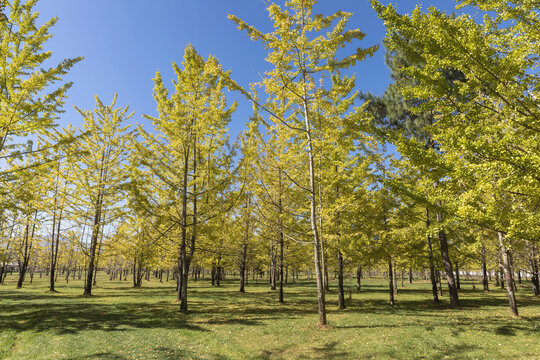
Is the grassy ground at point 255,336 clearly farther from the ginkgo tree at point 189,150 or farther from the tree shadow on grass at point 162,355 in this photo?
the ginkgo tree at point 189,150

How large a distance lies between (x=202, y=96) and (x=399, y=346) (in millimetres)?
13372

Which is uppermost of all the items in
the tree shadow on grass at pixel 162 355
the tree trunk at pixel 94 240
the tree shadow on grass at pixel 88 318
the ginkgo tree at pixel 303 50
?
the ginkgo tree at pixel 303 50

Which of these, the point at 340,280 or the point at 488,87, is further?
the point at 340,280

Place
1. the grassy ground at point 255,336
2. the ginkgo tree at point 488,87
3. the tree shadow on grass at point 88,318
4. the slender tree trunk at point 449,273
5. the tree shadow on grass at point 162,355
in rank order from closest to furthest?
the ginkgo tree at point 488,87 < the tree shadow on grass at point 162,355 < the grassy ground at point 255,336 < the tree shadow on grass at point 88,318 < the slender tree trunk at point 449,273

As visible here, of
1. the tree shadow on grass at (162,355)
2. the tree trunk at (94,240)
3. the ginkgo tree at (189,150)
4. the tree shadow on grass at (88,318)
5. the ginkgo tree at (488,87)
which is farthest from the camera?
Answer: the tree trunk at (94,240)

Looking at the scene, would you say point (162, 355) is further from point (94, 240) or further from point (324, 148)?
point (94, 240)

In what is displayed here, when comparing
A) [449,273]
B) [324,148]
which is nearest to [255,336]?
[324,148]

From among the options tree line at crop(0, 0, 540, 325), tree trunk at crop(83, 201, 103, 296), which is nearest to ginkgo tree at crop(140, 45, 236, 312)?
tree line at crop(0, 0, 540, 325)

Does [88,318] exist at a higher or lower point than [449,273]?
lower

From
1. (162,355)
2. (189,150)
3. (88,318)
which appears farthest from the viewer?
(189,150)

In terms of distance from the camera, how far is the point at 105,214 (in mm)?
19375

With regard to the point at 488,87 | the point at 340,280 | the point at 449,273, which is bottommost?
the point at 340,280

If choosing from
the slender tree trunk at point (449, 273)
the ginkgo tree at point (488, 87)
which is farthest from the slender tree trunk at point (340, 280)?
the ginkgo tree at point (488, 87)

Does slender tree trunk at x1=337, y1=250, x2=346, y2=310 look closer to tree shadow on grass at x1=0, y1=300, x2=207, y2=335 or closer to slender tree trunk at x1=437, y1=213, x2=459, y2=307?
slender tree trunk at x1=437, y1=213, x2=459, y2=307
